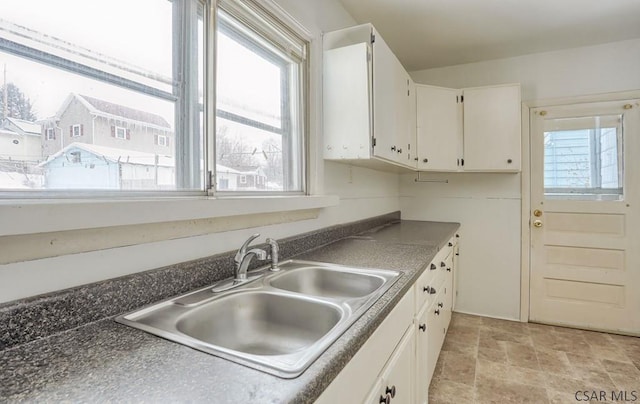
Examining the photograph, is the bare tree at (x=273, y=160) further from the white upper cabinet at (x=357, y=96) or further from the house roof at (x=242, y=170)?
the white upper cabinet at (x=357, y=96)

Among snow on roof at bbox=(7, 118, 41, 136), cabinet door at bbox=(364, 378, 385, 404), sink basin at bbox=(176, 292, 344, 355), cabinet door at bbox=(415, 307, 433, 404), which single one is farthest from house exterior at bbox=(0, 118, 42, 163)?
cabinet door at bbox=(415, 307, 433, 404)

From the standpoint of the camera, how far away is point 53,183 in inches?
A: 34.0

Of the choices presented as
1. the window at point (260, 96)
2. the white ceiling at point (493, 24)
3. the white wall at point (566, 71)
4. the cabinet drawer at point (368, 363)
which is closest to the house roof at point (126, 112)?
the window at point (260, 96)

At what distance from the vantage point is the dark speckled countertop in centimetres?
55

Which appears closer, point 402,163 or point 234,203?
point 234,203

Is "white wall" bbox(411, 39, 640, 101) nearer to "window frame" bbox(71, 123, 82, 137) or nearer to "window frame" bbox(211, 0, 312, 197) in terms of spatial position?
"window frame" bbox(211, 0, 312, 197)

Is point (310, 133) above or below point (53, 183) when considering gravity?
above

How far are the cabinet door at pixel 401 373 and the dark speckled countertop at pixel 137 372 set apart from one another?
325 millimetres

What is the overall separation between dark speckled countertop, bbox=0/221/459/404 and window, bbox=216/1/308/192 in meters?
0.79

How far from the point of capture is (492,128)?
2.87m

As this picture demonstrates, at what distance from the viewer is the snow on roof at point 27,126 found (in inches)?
31.6

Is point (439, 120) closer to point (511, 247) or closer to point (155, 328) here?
point (511, 247)

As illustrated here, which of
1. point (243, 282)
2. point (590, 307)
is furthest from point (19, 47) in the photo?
point (590, 307)

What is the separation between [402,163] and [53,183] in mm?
2003
